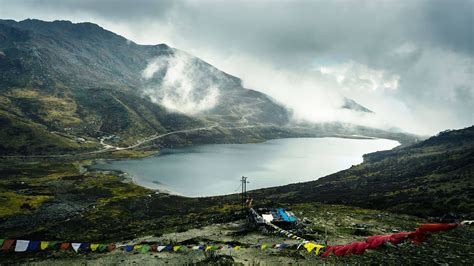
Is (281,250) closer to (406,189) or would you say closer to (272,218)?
(272,218)

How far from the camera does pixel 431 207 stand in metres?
70.2

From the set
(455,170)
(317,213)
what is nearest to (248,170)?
(455,170)

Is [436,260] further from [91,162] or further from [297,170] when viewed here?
[91,162]

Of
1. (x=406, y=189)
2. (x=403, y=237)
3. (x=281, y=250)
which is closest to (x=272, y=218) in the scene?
(x=281, y=250)

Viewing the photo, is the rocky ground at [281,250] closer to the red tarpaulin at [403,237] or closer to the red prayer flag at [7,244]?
the red prayer flag at [7,244]

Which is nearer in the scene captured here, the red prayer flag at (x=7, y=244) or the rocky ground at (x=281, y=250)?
the rocky ground at (x=281, y=250)

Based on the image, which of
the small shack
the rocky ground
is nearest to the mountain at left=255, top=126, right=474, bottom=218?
the rocky ground

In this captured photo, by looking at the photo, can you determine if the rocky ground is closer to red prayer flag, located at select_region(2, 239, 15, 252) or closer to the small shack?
red prayer flag, located at select_region(2, 239, 15, 252)

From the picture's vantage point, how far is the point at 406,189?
99125 mm

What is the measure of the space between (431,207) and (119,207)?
80991 mm

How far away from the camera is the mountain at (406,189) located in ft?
237

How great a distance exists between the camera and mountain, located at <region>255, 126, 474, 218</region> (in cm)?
7225

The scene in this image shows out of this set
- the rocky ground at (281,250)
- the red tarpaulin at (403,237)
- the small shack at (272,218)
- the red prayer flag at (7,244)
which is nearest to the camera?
the red tarpaulin at (403,237)

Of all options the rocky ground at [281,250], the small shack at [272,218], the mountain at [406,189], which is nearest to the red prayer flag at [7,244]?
the rocky ground at [281,250]
